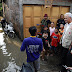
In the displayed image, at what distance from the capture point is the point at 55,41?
15.9 ft

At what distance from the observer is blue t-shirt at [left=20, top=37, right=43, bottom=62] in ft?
8.80

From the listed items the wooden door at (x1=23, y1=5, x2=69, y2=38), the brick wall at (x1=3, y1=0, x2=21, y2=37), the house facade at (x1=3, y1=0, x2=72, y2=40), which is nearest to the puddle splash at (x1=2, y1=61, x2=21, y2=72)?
the house facade at (x1=3, y1=0, x2=72, y2=40)

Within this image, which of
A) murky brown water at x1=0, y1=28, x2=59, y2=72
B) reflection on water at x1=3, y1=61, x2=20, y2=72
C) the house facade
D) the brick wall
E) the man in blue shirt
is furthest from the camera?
the brick wall

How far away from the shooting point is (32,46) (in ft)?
8.97

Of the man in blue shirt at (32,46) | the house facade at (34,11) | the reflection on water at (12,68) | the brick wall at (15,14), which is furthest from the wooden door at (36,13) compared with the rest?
the man in blue shirt at (32,46)

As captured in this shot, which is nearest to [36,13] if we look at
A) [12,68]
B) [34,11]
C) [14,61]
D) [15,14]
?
[34,11]

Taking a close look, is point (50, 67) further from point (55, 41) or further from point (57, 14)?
point (57, 14)

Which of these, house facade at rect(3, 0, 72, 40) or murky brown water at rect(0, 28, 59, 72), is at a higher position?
house facade at rect(3, 0, 72, 40)

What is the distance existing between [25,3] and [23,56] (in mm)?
3338

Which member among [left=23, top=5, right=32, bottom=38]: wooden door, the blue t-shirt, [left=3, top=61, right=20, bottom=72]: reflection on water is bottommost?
[left=3, top=61, right=20, bottom=72]: reflection on water

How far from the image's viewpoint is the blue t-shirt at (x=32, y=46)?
106 inches

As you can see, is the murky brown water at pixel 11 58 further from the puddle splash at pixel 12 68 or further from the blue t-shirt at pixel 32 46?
the blue t-shirt at pixel 32 46

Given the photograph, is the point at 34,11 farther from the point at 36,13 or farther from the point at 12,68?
the point at 12,68

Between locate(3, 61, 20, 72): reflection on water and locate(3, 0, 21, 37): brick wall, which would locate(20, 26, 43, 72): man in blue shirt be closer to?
locate(3, 61, 20, 72): reflection on water
